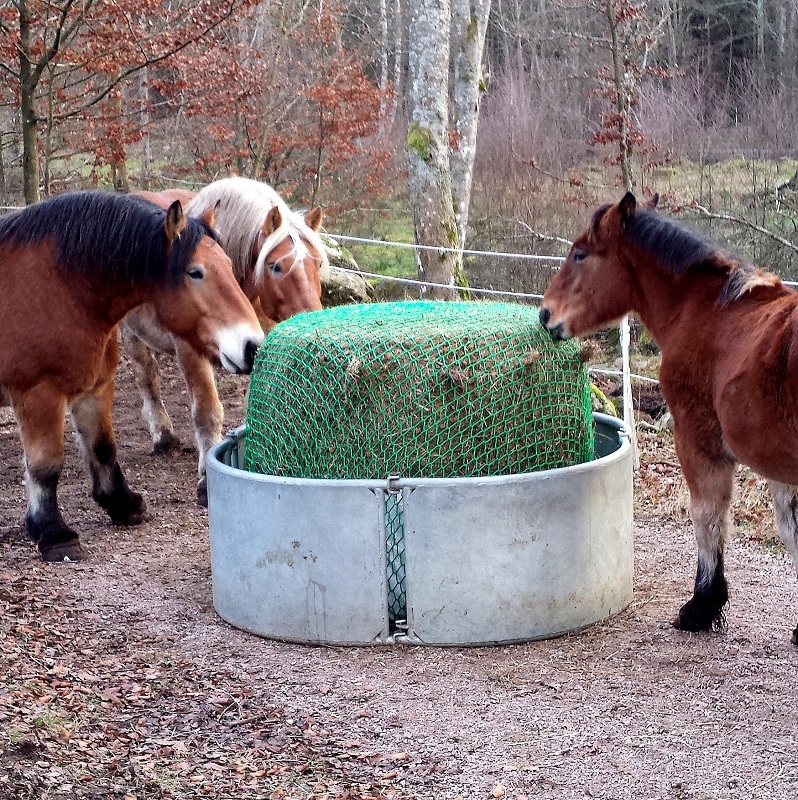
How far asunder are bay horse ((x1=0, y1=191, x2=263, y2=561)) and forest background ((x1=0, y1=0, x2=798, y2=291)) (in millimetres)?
4066

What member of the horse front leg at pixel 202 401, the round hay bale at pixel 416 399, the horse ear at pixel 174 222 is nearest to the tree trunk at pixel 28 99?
the horse front leg at pixel 202 401

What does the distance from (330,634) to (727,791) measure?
171 centimetres

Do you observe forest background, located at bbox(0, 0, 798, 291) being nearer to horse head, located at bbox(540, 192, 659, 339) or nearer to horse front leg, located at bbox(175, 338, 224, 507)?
horse front leg, located at bbox(175, 338, 224, 507)

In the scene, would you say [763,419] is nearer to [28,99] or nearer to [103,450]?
[103,450]

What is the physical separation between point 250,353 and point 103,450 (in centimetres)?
140

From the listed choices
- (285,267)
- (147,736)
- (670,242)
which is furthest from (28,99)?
(147,736)

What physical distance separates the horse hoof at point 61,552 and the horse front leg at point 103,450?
502 millimetres

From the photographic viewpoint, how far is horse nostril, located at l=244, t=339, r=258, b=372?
15.1 feet

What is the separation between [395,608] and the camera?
407 cm

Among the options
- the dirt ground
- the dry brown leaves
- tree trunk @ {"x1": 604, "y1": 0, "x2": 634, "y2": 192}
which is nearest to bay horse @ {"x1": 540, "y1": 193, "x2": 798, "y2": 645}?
the dirt ground

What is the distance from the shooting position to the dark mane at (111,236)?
186 inches

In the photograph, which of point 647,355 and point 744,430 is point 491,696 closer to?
point 744,430

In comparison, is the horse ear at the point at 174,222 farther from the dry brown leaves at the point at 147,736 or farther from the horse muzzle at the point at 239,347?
the dry brown leaves at the point at 147,736

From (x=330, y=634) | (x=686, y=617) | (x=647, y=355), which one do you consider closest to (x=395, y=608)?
(x=330, y=634)
